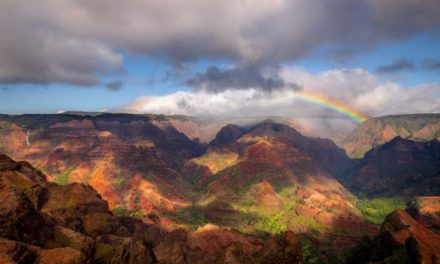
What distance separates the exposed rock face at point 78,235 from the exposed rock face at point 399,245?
22039 millimetres

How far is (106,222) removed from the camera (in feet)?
263

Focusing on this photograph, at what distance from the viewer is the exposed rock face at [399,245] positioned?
189ft

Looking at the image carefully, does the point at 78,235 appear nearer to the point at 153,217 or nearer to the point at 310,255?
the point at 310,255

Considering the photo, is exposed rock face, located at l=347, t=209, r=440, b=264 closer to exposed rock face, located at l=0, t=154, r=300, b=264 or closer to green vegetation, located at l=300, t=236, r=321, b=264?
exposed rock face, located at l=0, t=154, r=300, b=264

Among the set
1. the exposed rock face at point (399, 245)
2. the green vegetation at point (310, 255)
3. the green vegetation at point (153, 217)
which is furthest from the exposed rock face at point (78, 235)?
the exposed rock face at point (399, 245)

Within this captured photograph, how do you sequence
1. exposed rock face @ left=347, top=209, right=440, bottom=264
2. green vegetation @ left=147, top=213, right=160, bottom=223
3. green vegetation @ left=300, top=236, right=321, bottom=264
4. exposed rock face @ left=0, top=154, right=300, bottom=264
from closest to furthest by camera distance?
exposed rock face @ left=0, top=154, right=300, bottom=264, exposed rock face @ left=347, top=209, right=440, bottom=264, green vegetation @ left=300, top=236, right=321, bottom=264, green vegetation @ left=147, top=213, right=160, bottom=223

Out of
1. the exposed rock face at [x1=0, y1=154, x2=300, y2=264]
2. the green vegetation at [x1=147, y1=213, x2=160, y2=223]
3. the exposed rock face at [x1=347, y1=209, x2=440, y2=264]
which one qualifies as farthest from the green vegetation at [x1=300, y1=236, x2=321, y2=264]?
the green vegetation at [x1=147, y1=213, x2=160, y2=223]

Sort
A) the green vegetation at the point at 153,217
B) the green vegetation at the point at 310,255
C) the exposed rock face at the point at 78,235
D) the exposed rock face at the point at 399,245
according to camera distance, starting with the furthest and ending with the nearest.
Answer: the green vegetation at the point at 153,217 < the green vegetation at the point at 310,255 < the exposed rock face at the point at 399,245 < the exposed rock face at the point at 78,235

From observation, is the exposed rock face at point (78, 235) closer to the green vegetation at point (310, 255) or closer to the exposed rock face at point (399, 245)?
the green vegetation at point (310, 255)

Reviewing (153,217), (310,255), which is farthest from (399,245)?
(153,217)

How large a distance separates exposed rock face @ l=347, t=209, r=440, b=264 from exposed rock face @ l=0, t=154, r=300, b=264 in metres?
22.0

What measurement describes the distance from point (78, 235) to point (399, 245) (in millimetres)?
72627

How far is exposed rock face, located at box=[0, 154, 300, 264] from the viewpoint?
32062 mm

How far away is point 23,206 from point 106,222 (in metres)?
46.7
